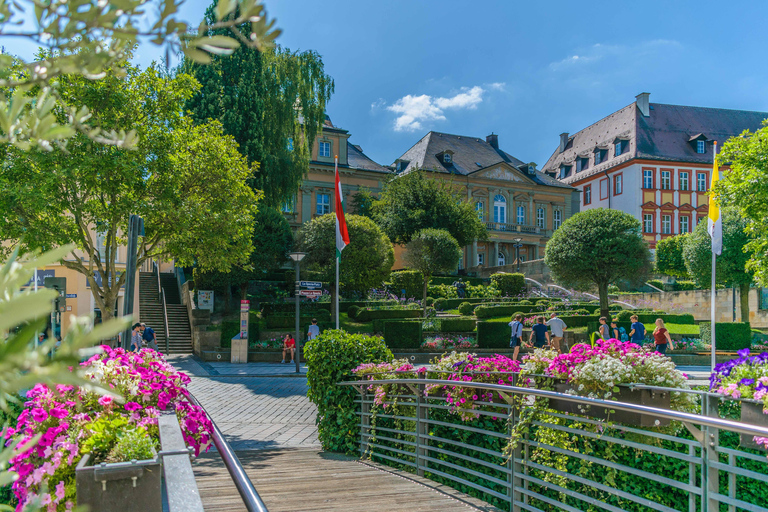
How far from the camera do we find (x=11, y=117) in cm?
115

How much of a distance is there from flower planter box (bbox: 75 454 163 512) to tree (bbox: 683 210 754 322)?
36.9m

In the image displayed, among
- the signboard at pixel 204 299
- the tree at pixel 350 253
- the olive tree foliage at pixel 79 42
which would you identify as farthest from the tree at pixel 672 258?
the olive tree foliage at pixel 79 42

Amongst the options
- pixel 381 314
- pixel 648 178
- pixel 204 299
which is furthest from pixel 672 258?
pixel 204 299

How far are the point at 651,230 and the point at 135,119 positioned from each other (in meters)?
57.7

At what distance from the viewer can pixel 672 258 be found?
50906 mm

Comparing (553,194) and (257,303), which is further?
(553,194)

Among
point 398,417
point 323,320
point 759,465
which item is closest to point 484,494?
point 398,417

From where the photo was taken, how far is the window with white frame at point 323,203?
175 ft

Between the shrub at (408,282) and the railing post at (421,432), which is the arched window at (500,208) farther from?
the railing post at (421,432)

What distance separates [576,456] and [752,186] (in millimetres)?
19642

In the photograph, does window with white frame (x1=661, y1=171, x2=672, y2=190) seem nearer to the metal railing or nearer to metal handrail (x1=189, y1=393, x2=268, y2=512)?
the metal railing

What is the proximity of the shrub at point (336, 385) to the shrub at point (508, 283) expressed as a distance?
3662 centimetres

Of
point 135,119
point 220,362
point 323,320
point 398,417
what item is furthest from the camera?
point 323,320

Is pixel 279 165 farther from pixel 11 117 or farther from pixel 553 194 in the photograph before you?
pixel 553 194
